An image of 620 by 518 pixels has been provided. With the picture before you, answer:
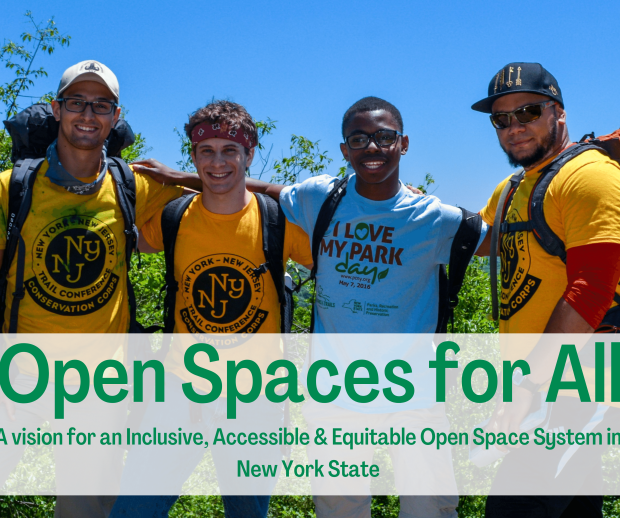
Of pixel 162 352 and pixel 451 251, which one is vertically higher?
pixel 451 251

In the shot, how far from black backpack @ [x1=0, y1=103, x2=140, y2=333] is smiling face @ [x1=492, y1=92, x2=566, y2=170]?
7.68 feet

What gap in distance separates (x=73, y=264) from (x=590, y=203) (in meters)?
2.87

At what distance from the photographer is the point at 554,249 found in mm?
2824

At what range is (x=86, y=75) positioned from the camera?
11.7ft

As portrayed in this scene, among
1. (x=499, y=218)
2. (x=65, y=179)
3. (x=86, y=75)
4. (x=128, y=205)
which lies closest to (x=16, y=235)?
(x=65, y=179)

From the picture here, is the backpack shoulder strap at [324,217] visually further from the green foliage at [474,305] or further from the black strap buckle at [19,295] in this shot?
the green foliage at [474,305]

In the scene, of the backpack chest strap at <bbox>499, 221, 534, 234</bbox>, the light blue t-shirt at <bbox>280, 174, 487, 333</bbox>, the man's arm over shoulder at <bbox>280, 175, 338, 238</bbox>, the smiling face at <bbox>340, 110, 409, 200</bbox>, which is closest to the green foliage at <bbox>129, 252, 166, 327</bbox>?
the man's arm over shoulder at <bbox>280, 175, 338, 238</bbox>

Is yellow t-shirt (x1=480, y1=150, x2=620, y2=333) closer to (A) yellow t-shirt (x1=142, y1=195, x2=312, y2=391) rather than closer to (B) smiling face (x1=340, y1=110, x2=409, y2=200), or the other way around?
(B) smiling face (x1=340, y1=110, x2=409, y2=200)

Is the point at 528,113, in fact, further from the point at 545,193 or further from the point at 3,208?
the point at 3,208

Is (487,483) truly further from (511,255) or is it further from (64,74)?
(64,74)

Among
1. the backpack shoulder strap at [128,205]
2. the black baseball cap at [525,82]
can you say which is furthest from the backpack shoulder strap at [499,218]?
the backpack shoulder strap at [128,205]

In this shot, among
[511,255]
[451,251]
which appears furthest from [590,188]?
[451,251]

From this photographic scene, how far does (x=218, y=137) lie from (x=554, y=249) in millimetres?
2059

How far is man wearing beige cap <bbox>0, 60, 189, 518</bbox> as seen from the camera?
3.32 m
